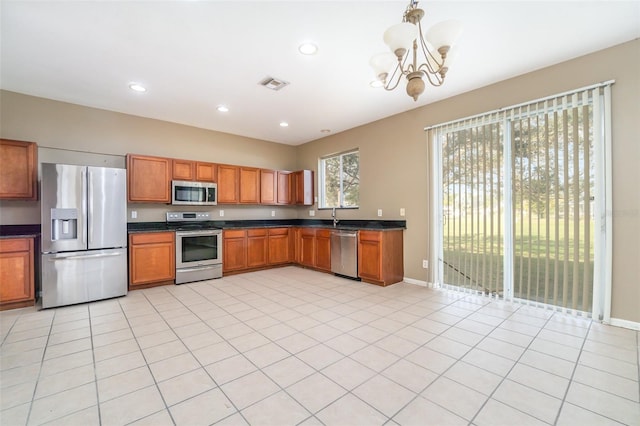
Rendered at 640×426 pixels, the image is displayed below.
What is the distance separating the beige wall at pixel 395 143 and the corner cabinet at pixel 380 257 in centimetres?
17

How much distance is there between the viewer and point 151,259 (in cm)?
412

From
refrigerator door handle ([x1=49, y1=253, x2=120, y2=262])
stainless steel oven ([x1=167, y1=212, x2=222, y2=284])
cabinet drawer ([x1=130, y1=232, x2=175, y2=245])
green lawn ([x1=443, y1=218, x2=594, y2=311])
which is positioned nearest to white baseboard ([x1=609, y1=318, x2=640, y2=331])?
green lawn ([x1=443, y1=218, x2=594, y2=311])

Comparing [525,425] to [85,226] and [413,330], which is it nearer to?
[413,330]

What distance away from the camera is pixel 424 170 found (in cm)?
408

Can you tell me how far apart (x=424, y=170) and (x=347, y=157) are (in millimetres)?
1791

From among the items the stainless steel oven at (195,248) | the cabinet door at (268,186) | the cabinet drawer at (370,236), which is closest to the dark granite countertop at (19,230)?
the stainless steel oven at (195,248)

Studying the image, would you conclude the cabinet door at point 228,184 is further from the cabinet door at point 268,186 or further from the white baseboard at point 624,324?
the white baseboard at point 624,324

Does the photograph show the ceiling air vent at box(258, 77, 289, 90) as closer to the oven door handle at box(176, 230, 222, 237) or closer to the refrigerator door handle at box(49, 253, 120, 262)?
the oven door handle at box(176, 230, 222, 237)

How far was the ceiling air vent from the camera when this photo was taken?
3.26 meters

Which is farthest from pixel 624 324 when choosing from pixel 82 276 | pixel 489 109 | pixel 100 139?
pixel 100 139

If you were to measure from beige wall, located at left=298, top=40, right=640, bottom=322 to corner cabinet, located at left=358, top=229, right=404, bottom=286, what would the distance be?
16 cm

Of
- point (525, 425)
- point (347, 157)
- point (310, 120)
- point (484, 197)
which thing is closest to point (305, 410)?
point (525, 425)

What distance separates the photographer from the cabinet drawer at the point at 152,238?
4.00m

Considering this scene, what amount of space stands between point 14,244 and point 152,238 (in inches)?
55.2
